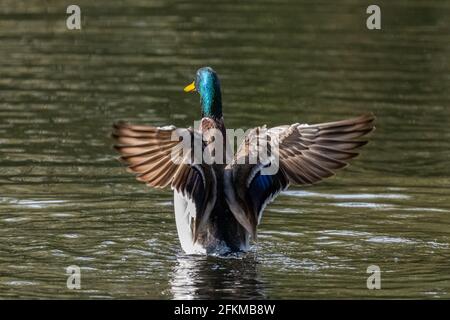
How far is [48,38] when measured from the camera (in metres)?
21.1

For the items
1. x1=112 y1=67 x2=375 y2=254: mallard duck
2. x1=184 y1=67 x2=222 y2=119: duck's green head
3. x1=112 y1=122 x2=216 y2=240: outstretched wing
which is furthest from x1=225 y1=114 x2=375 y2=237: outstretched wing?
x1=184 y1=67 x2=222 y2=119: duck's green head

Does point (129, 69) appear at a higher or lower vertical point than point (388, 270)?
higher

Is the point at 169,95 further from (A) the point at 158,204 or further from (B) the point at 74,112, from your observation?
(A) the point at 158,204

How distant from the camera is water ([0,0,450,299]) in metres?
10.9

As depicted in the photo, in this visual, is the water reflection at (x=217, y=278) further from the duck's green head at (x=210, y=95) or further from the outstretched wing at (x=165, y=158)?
the duck's green head at (x=210, y=95)

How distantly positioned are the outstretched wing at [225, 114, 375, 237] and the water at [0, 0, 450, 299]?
21.9 inches

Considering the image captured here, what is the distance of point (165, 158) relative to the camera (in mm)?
10602

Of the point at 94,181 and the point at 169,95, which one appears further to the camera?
the point at 169,95

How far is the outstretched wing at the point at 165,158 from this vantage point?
34.1 ft

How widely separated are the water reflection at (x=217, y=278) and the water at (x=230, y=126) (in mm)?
26

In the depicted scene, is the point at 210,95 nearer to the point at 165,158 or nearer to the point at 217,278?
the point at 165,158

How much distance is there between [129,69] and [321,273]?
905 cm

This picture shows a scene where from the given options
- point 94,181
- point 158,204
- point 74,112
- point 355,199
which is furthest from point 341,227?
point 74,112

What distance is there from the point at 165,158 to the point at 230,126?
5538 millimetres
